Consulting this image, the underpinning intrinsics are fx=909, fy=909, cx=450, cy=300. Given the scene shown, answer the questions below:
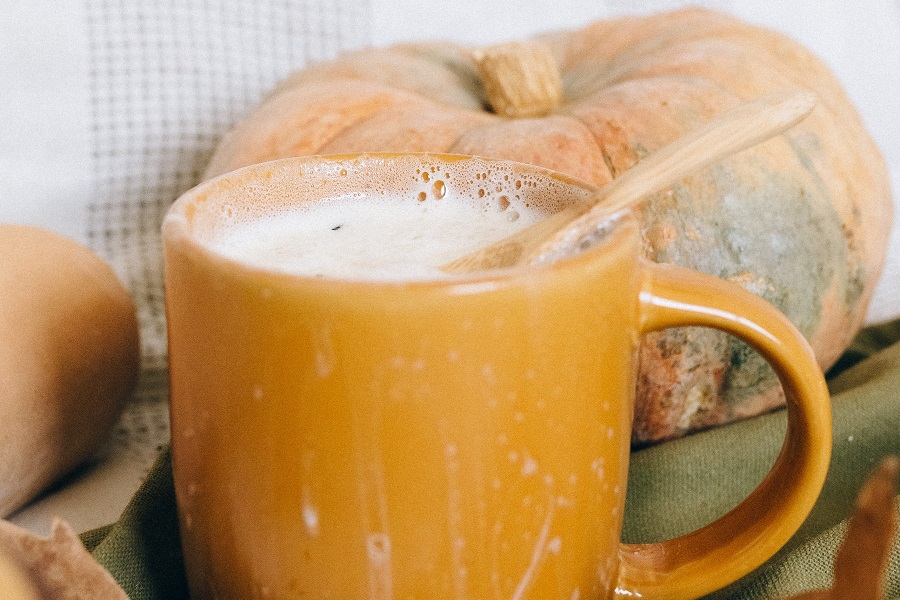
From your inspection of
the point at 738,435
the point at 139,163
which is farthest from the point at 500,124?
the point at 139,163

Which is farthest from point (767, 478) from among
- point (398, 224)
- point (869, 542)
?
point (398, 224)

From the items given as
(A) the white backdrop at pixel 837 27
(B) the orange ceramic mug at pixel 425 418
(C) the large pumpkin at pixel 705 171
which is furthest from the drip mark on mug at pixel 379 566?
(A) the white backdrop at pixel 837 27

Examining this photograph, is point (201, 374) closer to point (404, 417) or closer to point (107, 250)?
point (404, 417)

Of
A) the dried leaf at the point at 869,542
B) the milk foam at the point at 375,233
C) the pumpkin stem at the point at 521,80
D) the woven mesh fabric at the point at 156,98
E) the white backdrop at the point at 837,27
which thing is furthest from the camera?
the white backdrop at the point at 837,27

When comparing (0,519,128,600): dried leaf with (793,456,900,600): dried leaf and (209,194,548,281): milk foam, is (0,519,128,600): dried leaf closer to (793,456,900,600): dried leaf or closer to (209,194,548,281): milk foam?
(209,194,548,281): milk foam

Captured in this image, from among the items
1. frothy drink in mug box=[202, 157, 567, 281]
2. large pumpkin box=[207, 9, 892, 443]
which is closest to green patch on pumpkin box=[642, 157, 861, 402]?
large pumpkin box=[207, 9, 892, 443]

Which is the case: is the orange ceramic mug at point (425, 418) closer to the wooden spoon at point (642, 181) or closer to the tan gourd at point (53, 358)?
the wooden spoon at point (642, 181)

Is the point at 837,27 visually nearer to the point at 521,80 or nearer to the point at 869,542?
the point at 521,80
